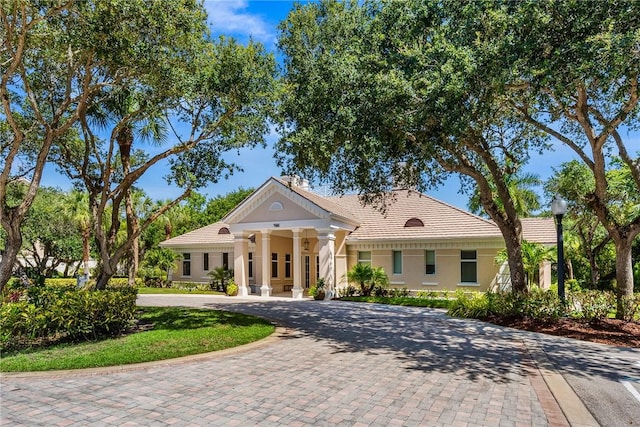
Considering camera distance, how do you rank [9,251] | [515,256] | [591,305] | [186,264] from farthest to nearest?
[186,264], [515,256], [591,305], [9,251]

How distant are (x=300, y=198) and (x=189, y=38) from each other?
1355 centimetres

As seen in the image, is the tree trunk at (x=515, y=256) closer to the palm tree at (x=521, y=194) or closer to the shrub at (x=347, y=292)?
the palm tree at (x=521, y=194)

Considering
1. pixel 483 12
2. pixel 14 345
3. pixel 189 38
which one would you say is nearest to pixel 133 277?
pixel 14 345

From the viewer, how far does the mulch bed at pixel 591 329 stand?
36.4 feet

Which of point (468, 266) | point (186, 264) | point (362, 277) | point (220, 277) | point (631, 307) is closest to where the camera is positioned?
point (631, 307)

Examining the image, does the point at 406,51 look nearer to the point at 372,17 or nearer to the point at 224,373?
the point at 372,17

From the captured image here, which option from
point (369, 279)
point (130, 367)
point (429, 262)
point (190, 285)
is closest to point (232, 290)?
point (190, 285)

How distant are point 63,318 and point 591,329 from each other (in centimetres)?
1337

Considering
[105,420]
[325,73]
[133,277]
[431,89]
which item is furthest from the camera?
[133,277]

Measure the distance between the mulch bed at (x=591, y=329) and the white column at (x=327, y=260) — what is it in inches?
395

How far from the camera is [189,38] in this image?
10820 mm

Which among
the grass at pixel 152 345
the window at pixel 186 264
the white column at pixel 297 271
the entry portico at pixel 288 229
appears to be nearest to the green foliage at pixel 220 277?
the entry portico at pixel 288 229

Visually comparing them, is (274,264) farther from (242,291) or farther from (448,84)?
(448,84)

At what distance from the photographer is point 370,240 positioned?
24.2 meters
